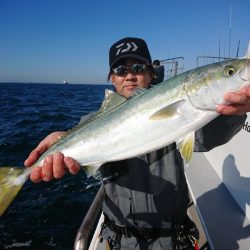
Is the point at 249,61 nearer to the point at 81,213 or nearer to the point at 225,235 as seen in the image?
the point at 225,235

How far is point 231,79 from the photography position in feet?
8.97

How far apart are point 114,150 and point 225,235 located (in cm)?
227

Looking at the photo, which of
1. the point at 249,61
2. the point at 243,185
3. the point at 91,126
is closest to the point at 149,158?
the point at 91,126

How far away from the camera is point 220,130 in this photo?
3082mm

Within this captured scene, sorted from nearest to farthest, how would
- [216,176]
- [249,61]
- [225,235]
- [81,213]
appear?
1. [249,61]
2. [225,235]
3. [216,176]
4. [81,213]

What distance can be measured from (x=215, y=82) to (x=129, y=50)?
5.15 ft

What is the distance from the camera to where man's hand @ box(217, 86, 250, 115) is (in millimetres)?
2572

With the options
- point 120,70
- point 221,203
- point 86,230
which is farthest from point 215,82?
point 221,203

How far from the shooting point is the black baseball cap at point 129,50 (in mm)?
3980

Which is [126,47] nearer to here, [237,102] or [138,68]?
[138,68]

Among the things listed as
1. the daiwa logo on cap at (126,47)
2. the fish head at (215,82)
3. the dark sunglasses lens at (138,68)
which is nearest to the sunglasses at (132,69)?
the dark sunglasses lens at (138,68)

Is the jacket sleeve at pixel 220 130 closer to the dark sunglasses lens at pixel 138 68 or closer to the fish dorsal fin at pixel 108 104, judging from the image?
the fish dorsal fin at pixel 108 104

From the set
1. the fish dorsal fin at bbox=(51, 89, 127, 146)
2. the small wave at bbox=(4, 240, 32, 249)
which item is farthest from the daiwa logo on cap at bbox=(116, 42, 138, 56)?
the small wave at bbox=(4, 240, 32, 249)

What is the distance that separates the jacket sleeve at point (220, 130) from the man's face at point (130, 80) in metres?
1.17
